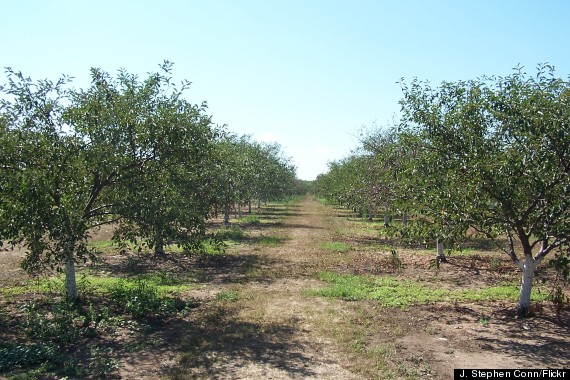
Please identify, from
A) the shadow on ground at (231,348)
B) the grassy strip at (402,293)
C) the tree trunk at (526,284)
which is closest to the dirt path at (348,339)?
the shadow on ground at (231,348)

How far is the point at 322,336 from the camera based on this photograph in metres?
8.87

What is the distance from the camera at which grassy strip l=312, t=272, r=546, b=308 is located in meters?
11.8

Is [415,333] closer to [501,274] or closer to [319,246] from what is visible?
[501,274]

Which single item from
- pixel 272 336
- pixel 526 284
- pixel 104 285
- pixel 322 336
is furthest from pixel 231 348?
pixel 526 284

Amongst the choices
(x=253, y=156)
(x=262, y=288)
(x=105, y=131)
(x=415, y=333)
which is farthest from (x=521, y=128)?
(x=253, y=156)

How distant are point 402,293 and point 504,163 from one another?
18.0 ft

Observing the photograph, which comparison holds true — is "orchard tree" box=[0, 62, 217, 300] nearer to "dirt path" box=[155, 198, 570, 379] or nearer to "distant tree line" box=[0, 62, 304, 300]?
"distant tree line" box=[0, 62, 304, 300]

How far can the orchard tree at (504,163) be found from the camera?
8.65 metres

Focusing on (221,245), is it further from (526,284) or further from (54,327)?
(526,284)

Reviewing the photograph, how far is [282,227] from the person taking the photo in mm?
32312

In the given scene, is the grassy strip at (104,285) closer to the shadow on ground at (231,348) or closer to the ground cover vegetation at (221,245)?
the ground cover vegetation at (221,245)

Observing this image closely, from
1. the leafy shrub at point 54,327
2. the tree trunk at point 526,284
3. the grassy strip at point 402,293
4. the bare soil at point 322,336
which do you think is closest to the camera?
the bare soil at point 322,336

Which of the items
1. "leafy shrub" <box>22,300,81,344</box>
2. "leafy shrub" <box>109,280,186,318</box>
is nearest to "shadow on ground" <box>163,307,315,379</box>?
"leafy shrub" <box>109,280,186,318</box>

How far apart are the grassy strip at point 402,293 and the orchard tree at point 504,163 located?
2093 mm
